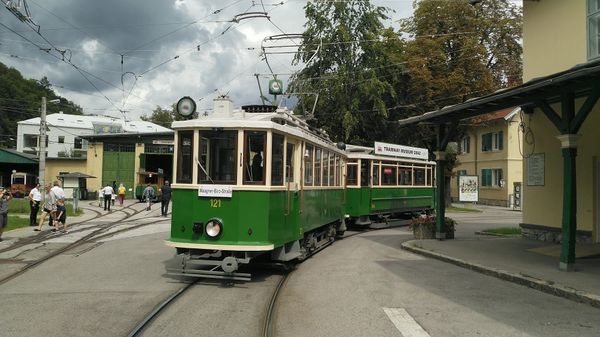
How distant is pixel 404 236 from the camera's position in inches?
687

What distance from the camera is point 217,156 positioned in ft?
28.6

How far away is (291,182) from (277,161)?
75 centimetres

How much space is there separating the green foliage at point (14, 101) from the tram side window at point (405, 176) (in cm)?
6572

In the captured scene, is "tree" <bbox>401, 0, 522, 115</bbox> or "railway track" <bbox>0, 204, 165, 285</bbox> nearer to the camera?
"railway track" <bbox>0, 204, 165, 285</bbox>

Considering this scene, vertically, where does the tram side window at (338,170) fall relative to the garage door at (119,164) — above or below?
below

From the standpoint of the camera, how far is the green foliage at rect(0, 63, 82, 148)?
249ft

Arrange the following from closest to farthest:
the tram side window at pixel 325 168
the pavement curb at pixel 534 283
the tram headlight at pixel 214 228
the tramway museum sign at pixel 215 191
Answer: the pavement curb at pixel 534 283
the tram headlight at pixel 214 228
the tramway museum sign at pixel 215 191
the tram side window at pixel 325 168

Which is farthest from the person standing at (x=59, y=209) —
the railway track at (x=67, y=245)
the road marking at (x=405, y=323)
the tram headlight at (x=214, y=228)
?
the road marking at (x=405, y=323)

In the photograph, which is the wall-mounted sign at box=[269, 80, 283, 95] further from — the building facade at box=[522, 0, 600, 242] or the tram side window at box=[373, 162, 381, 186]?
the building facade at box=[522, 0, 600, 242]

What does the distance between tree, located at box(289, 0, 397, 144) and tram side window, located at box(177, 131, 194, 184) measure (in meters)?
24.9

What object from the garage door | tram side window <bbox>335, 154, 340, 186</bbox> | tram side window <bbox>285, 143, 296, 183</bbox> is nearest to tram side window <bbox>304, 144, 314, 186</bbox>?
tram side window <bbox>285, 143, 296, 183</bbox>

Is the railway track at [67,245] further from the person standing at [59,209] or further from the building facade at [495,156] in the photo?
the building facade at [495,156]

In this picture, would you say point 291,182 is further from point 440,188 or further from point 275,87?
point 275,87

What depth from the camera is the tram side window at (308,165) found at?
10.4 meters
